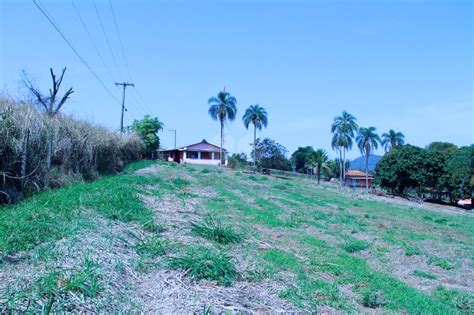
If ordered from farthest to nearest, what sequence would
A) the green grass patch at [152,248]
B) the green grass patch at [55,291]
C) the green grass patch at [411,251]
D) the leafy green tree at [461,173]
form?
the leafy green tree at [461,173], the green grass patch at [411,251], the green grass patch at [152,248], the green grass patch at [55,291]

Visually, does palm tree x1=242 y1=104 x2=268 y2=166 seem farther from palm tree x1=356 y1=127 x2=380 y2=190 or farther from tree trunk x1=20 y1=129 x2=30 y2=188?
tree trunk x1=20 y1=129 x2=30 y2=188

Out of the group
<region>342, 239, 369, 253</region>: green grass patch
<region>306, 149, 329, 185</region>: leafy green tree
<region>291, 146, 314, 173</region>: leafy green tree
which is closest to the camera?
<region>342, 239, 369, 253</region>: green grass patch

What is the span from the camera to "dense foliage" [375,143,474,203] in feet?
125

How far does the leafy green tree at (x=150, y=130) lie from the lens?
143 feet

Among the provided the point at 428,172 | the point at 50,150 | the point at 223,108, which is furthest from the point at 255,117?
the point at 50,150

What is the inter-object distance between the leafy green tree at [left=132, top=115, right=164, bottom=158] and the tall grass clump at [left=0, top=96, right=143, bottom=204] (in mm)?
29874

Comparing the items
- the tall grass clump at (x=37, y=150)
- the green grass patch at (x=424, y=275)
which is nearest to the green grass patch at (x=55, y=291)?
the tall grass clump at (x=37, y=150)

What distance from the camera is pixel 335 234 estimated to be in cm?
879

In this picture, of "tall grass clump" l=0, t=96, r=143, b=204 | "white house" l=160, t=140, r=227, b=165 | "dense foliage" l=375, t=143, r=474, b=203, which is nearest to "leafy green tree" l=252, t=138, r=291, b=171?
"white house" l=160, t=140, r=227, b=165

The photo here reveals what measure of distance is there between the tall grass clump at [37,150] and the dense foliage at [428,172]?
122 ft

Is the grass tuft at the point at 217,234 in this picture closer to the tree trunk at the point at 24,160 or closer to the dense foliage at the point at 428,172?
the tree trunk at the point at 24,160

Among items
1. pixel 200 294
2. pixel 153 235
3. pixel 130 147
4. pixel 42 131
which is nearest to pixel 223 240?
pixel 153 235

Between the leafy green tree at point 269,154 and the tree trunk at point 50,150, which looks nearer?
the tree trunk at point 50,150

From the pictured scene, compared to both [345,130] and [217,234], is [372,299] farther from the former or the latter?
[345,130]
